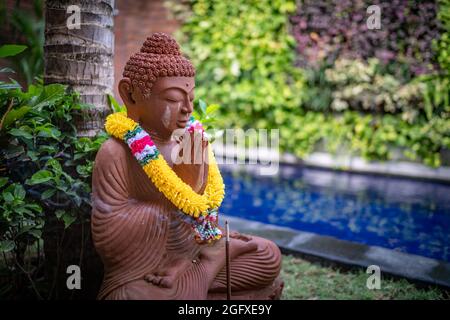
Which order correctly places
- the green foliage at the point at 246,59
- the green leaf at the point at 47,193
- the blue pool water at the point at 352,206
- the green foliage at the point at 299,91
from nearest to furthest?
the green leaf at the point at 47,193 < the blue pool water at the point at 352,206 < the green foliage at the point at 299,91 < the green foliage at the point at 246,59

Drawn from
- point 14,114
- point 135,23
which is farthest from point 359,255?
point 135,23

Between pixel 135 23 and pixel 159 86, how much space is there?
20.6 ft

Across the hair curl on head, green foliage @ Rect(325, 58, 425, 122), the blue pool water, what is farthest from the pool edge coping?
green foliage @ Rect(325, 58, 425, 122)

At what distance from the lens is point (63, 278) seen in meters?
2.60

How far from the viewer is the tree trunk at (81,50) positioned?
2518 mm

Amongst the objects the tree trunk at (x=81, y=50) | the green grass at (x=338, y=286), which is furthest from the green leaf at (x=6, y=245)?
the green grass at (x=338, y=286)

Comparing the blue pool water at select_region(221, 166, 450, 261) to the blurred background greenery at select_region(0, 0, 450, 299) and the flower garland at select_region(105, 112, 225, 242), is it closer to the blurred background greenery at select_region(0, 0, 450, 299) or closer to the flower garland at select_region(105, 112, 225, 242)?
the blurred background greenery at select_region(0, 0, 450, 299)

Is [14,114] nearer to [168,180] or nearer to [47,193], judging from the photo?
[47,193]

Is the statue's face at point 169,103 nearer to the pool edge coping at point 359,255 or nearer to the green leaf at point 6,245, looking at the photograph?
the green leaf at point 6,245

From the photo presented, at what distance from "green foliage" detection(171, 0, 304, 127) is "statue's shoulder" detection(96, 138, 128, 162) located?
518cm

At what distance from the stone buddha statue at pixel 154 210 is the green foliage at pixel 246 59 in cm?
508
